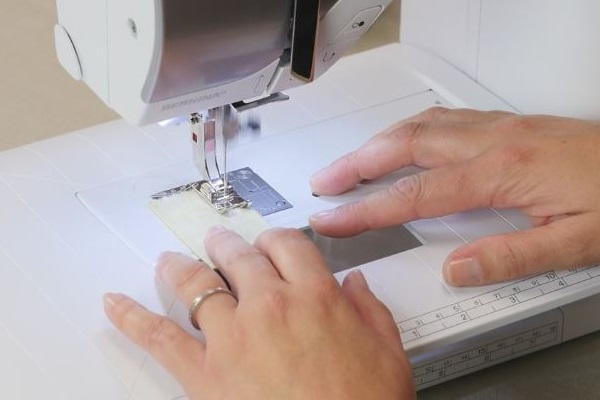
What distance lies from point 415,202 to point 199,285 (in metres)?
0.28

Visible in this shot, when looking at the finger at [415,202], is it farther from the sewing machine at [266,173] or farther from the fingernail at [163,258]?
the fingernail at [163,258]

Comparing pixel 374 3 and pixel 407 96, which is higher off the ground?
pixel 374 3

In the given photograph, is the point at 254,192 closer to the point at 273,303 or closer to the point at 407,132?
the point at 407,132

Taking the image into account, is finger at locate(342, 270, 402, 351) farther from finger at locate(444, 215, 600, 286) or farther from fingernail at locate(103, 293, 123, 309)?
fingernail at locate(103, 293, 123, 309)

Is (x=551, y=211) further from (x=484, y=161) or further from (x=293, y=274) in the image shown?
(x=293, y=274)

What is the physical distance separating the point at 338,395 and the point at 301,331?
0.24 feet

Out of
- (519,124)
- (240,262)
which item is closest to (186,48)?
(240,262)

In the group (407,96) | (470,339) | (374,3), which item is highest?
(374,3)

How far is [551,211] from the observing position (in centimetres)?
122

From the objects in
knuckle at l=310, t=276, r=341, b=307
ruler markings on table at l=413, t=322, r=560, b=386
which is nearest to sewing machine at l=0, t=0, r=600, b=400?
ruler markings on table at l=413, t=322, r=560, b=386

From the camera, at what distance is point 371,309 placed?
3.50 ft

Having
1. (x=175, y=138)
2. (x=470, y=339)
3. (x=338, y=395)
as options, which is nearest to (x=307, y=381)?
(x=338, y=395)

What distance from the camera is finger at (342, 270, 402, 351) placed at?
3.43 ft

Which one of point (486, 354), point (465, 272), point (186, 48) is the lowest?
point (486, 354)
